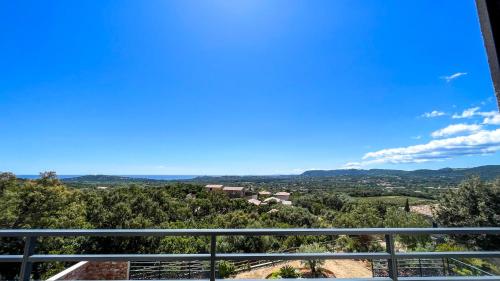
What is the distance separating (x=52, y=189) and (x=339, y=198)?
2935 centimetres

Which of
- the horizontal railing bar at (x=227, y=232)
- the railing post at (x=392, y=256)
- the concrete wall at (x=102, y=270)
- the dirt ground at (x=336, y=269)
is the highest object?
the horizontal railing bar at (x=227, y=232)

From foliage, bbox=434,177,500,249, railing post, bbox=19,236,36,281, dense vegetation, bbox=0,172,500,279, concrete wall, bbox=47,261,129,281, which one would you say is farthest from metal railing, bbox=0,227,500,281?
foliage, bbox=434,177,500,249

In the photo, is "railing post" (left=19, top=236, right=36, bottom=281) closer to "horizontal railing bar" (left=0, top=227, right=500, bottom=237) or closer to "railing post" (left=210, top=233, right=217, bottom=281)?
"horizontal railing bar" (left=0, top=227, right=500, bottom=237)

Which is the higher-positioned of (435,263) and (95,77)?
(95,77)

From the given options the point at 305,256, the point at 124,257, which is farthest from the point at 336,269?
the point at 124,257

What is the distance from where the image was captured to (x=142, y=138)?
1831 cm

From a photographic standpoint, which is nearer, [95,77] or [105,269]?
[105,269]

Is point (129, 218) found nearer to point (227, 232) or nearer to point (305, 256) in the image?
point (227, 232)

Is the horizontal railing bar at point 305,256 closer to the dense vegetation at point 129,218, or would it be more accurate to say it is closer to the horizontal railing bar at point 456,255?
the horizontal railing bar at point 456,255

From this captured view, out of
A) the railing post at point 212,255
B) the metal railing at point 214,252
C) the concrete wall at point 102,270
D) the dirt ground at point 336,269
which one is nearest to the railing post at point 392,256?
the metal railing at point 214,252

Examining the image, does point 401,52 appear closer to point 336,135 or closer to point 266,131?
point 266,131

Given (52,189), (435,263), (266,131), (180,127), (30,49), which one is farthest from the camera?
(266,131)

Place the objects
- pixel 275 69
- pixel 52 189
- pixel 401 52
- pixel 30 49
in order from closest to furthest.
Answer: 1. pixel 30 49
2. pixel 401 52
3. pixel 275 69
4. pixel 52 189

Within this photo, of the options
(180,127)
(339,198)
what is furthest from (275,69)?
(339,198)
